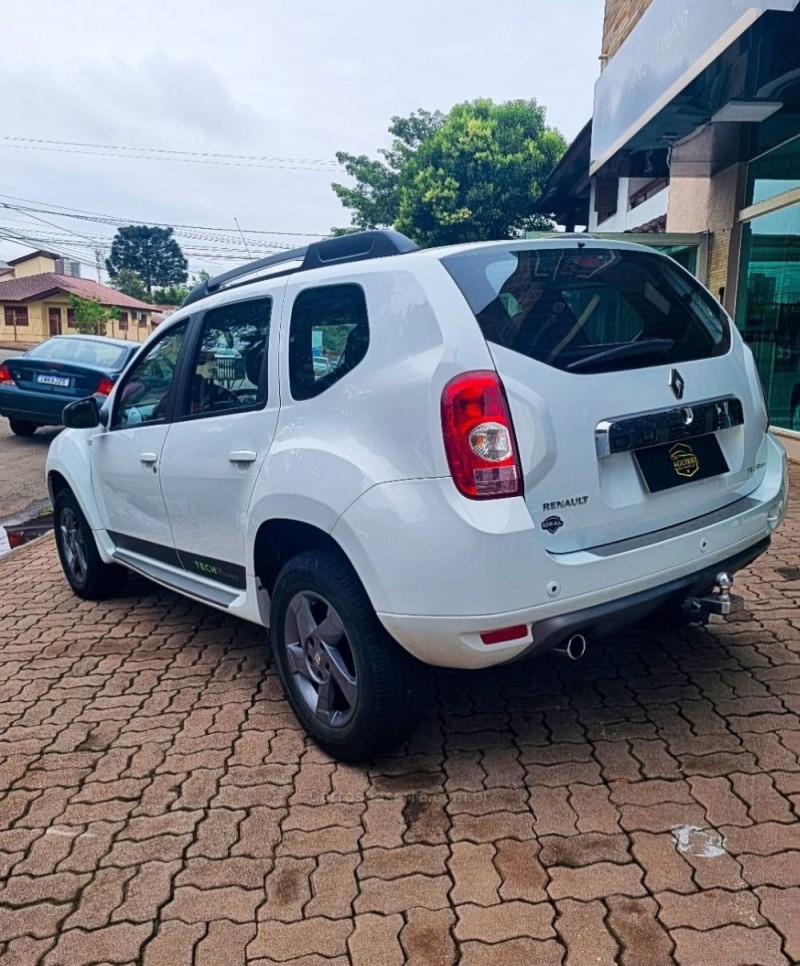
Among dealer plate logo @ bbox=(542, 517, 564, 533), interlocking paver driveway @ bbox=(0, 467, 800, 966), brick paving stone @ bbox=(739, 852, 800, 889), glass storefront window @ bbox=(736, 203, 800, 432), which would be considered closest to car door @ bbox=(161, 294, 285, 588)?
interlocking paver driveway @ bbox=(0, 467, 800, 966)

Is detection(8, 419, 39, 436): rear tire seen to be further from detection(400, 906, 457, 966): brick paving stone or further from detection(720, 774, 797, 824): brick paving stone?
detection(720, 774, 797, 824): brick paving stone

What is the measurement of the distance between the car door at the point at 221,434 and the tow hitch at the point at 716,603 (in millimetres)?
1701

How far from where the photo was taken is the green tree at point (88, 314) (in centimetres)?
5016

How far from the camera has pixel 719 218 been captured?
9.94 meters

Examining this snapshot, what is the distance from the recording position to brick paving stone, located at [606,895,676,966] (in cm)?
201

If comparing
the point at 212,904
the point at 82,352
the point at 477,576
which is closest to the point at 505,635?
the point at 477,576

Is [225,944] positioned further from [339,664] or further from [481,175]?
[481,175]

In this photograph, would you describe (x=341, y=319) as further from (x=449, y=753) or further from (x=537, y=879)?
(x=537, y=879)

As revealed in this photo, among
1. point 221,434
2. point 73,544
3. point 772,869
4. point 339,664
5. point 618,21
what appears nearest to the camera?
point 772,869

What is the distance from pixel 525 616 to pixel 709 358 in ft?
4.19

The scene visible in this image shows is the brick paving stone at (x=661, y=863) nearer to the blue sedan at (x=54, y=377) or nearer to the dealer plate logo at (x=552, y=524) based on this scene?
the dealer plate logo at (x=552, y=524)

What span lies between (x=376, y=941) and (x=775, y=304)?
867 centimetres

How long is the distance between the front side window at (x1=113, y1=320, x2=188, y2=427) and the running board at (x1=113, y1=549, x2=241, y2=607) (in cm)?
72

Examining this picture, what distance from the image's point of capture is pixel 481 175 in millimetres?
24531
